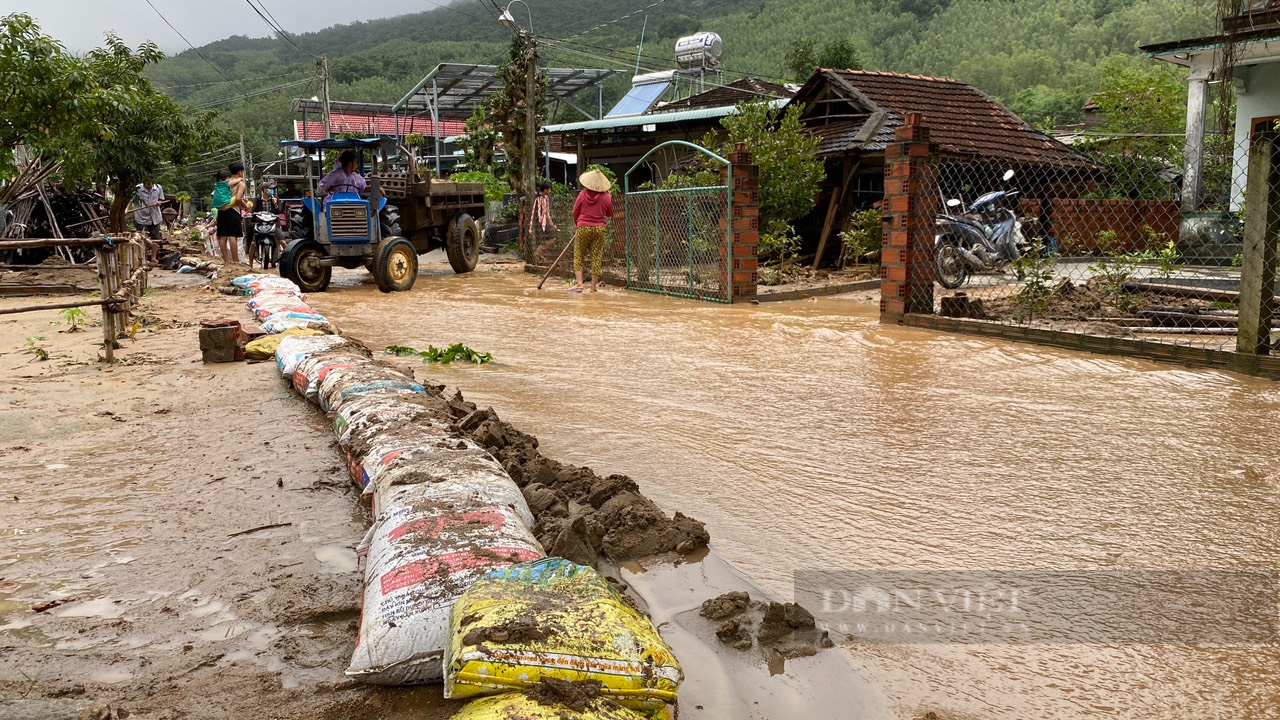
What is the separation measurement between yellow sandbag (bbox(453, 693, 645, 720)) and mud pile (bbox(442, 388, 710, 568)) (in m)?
0.92

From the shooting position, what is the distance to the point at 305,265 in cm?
1231

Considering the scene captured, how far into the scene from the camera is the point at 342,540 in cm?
334

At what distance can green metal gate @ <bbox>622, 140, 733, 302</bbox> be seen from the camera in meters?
10.9

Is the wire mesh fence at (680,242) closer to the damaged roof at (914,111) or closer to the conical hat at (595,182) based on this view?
the conical hat at (595,182)

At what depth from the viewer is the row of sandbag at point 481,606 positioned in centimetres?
204

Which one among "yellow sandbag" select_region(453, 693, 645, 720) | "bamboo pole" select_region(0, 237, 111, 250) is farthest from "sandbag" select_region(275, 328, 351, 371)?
"yellow sandbag" select_region(453, 693, 645, 720)

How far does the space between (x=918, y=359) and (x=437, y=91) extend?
27221 mm

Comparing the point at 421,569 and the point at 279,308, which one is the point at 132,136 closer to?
the point at 279,308

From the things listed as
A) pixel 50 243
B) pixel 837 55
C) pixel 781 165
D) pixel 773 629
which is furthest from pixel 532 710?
pixel 837 55

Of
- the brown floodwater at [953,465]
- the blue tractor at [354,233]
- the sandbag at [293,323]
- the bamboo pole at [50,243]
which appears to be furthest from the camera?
the blue tractor at [354,233]

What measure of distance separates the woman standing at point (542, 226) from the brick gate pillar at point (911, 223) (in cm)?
771

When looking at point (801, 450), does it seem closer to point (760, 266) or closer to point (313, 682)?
point (313, 682)

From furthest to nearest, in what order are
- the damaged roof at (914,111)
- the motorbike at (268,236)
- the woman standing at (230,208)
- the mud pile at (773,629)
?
the motorbike at (268,236) < the damaged roof at (914,111) < the woman standing at (230,208) < the mud pile at (773,629)

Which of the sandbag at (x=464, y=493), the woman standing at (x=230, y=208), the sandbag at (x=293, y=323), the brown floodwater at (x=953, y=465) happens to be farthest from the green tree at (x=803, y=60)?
the sandbag at (x=464, y=493)
